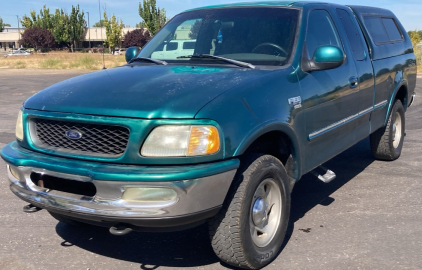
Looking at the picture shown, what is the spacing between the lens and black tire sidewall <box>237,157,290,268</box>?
3.19m

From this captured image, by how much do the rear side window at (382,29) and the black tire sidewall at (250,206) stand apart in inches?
107

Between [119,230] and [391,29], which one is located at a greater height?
[391,29]

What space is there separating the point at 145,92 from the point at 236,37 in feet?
4.43

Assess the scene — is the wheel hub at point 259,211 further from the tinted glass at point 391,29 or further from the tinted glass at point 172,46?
the tinted glass at point 391,29

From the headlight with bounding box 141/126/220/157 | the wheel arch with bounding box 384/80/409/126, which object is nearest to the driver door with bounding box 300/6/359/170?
the headlight with bounding box 141/126/220/157

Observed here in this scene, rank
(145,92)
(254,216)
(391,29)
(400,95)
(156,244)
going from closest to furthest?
(145,92) → (254,216) → (156,244) → (391,29) → (400,95)

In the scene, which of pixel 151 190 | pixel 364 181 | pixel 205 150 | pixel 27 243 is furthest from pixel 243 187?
pixel 364 181

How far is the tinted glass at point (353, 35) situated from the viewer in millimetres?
4934

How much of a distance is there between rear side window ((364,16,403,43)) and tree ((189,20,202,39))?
2.03 m

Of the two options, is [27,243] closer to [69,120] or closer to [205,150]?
[69,120]

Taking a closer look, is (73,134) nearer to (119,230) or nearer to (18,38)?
(119,230)

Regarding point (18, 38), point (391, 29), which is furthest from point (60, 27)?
point (391, 29)

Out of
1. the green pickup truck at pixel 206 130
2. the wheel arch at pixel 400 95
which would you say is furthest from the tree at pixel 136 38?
the green pickup truck at pixel 206 130

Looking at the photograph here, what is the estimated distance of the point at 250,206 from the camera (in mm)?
3248
